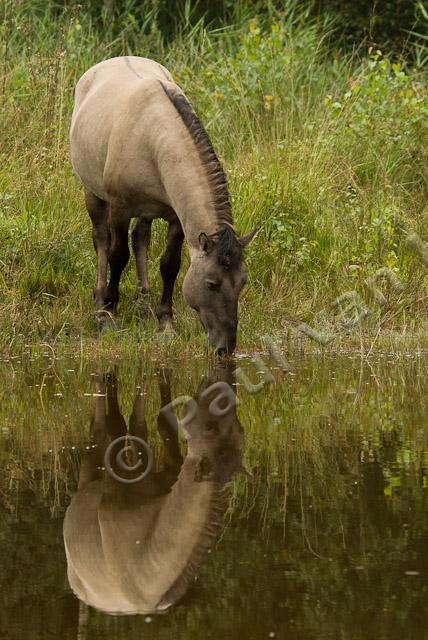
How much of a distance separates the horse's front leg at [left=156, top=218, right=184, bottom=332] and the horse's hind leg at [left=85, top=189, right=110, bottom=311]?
1.78 feet

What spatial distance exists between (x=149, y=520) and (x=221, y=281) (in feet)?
11.9

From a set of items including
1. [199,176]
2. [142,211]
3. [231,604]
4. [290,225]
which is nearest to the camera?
[231,604]

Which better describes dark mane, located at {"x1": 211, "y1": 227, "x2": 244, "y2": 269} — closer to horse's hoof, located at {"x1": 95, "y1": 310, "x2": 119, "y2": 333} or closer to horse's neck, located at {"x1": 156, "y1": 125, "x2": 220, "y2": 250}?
horse's neck, located at {"x1": 156, "y1": 125, "x2": 220, "y2": 250}

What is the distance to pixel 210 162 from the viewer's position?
8.40 meters

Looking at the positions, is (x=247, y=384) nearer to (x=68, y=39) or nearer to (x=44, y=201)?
(x=44, y=201)

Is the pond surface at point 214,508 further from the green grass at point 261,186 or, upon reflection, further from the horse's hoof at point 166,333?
the green grass at point 261,186

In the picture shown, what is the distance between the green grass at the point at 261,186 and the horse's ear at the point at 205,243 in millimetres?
751

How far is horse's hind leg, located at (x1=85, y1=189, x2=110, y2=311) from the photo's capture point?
9648mm

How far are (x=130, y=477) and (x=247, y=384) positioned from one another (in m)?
2.23

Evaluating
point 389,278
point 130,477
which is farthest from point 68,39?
point 130,477

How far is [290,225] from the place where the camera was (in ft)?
33.5

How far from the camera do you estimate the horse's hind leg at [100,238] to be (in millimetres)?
9648

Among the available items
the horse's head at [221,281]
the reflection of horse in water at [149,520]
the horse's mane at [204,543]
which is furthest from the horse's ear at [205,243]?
the horse's mane at [204,543]

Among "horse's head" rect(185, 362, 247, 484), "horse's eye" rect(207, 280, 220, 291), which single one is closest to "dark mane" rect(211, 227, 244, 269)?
"horse's eye" rect(207, 280, 220, 291)
